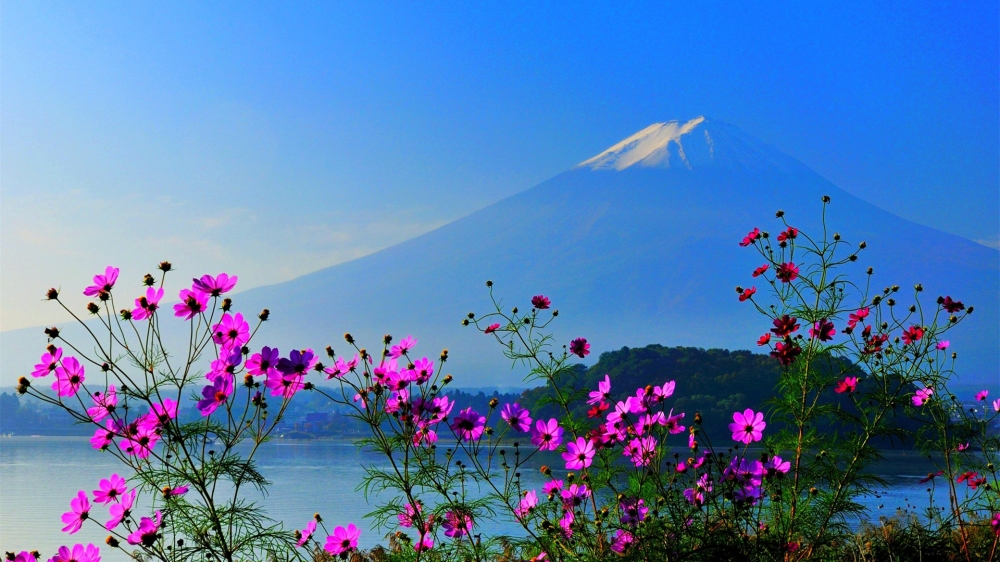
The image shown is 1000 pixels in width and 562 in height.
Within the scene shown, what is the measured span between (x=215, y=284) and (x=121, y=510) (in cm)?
73

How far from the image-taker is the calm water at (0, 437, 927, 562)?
16922mm

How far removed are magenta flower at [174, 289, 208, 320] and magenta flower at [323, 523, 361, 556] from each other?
865 mm

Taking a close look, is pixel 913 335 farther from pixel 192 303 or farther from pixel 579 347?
pixel 192 303

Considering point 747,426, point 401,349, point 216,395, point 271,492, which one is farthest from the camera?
point 271,492

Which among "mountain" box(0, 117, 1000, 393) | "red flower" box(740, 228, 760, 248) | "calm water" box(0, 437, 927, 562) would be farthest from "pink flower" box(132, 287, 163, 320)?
"mountain" box(0, 117, 1000, 393)

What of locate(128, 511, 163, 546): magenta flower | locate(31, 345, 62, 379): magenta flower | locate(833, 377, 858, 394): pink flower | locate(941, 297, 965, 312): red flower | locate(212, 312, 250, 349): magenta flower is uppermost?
locate(941, 297, 965, 312): red flower

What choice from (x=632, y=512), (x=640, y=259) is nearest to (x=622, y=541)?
(x=632, y=512)

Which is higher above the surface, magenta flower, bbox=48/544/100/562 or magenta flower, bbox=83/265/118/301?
magenta flower, bbox=83/265/118/301

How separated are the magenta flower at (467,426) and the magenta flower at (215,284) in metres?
0.91

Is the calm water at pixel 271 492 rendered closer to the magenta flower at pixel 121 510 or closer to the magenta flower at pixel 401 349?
the magenta flower at pixel 401 349

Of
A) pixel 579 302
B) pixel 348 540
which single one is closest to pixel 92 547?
pixel 348 540

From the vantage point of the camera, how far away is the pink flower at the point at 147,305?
247 cm

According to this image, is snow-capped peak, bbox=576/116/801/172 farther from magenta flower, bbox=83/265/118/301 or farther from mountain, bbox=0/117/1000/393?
magenta flower, bbox=83/265/118/301

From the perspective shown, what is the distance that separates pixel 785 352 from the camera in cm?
318
